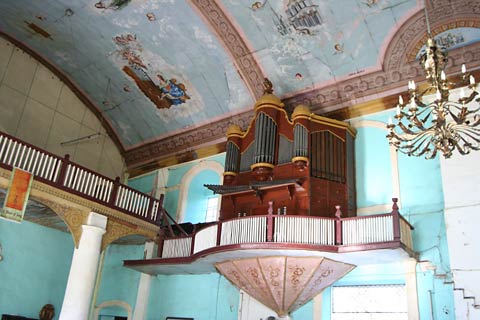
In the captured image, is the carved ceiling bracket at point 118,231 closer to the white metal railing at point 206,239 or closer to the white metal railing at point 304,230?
the white metal railing at point 206,239

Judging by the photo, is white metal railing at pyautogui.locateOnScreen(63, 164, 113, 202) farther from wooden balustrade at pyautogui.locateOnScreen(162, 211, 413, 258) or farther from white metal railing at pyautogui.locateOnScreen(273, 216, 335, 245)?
white metal railing at pyautogui.locateOnScreen(273, 216, 335, 245)

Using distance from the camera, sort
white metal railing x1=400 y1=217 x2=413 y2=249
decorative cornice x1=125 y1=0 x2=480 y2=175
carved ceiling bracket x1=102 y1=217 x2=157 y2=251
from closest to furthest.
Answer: white metal railing x1=400 y1=217 x2=413 y2=249 < decorative cornice x1=125 y1=0 x2=480 y2=175 < carved ceiling bracket x1=102 y1=217 x2=157 y2=251

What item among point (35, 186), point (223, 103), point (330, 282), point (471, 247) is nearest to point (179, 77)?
point (223, 103)

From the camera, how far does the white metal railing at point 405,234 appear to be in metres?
10.4

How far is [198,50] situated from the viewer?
49.4ft

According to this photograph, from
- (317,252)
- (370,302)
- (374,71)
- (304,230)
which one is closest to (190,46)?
(374,71)

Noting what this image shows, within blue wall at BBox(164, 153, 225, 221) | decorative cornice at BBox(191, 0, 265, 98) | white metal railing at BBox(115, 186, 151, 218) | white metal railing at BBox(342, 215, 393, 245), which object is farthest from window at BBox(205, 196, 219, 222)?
white metal railing at BBox(342, 215, 393, 245)

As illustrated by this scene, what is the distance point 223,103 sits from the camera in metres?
16.1

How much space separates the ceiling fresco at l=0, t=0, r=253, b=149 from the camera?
14.6 meters

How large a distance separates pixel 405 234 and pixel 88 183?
28.4 ft

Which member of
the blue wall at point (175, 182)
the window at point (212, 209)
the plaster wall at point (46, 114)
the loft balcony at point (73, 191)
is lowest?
the loft balcony at point (73, 191)

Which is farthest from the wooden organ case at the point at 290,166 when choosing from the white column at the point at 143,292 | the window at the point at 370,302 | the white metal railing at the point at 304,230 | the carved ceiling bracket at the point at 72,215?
the carved ceiling bracket at the point at 72,215

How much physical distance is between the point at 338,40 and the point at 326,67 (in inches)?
36.6

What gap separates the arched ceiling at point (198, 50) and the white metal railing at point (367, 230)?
465cm
